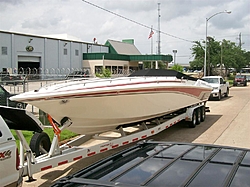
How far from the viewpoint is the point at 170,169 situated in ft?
8.61

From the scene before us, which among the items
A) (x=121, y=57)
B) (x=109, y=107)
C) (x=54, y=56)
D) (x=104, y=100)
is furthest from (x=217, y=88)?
(x=121, y=57)

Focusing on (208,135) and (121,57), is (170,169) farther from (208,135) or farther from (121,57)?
(121,57)

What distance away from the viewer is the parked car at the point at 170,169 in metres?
2.38

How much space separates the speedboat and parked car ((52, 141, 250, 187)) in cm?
365

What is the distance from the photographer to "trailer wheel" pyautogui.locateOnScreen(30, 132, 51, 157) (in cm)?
664

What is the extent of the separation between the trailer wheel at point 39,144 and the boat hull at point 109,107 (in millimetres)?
495

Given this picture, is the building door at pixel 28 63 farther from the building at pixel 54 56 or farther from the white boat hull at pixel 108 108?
the white boat hull at pixel 108 108

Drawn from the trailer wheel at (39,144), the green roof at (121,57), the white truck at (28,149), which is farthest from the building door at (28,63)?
the white truck at (28,149)

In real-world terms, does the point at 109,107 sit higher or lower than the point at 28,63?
lower

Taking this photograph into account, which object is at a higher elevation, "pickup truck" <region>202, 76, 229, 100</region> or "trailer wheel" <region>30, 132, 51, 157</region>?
"pickup truck" <region>202, 76, 229, 100</region>

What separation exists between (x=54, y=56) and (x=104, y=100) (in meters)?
44.3

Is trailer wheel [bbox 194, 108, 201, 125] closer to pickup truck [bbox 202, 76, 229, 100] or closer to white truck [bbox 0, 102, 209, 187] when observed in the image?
white truck [bbox 0, 102, 209, 187]

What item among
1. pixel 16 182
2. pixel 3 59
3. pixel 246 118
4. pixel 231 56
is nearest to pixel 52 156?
pixel 16 182

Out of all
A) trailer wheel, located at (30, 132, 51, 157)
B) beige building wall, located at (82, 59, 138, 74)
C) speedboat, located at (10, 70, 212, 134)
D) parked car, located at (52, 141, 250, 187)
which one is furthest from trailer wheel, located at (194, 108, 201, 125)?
beige building wall, located at (82, 59, 138, 74)
